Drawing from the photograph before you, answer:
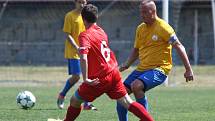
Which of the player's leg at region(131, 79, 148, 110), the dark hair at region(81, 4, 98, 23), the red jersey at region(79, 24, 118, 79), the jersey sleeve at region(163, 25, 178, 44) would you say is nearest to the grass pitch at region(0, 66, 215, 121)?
the player's leg at region(131, 79, 148, 110)

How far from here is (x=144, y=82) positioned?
10.4 m

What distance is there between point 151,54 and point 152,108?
3556 millimetres

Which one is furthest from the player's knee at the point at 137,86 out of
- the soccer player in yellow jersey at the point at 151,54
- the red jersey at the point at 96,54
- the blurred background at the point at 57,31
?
the blurred background at the point at 57,31

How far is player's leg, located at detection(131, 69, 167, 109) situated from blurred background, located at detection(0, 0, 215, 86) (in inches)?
803

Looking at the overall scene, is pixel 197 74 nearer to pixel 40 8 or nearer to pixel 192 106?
pixel 40 8

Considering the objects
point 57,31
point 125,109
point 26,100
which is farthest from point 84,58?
point 57,31

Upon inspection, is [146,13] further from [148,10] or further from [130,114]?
[130,114]

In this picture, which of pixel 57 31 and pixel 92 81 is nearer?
pixel 92 81

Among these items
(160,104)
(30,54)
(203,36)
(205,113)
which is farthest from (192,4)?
(205,113)

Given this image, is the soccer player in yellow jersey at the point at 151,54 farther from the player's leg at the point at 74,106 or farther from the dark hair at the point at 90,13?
the dark hair at the point at 90,13

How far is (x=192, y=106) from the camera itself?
14.6 metres

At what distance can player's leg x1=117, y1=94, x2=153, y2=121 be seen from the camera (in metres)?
9.59

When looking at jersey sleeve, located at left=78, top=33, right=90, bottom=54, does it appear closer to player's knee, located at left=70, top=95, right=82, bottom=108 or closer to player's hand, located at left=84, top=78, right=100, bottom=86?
player's hand, located at left=84, top=78, right=100, bottom=86

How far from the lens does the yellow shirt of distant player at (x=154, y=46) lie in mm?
10500
